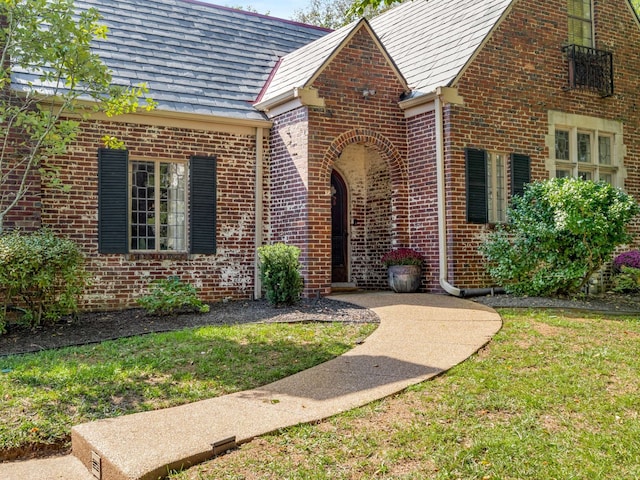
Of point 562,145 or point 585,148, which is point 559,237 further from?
point 585,148

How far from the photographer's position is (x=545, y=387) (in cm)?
497

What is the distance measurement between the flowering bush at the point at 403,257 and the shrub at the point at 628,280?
4229 mm

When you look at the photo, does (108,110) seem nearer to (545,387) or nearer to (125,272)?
(125,272)

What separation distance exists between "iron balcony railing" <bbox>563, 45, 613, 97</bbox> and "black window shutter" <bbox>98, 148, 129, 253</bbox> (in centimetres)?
918

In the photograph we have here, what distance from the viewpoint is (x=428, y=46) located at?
12.9 meters

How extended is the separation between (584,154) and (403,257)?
5.19 metres

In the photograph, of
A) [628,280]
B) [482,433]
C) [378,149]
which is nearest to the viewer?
[482,433]

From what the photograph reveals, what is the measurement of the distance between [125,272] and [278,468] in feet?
23.0

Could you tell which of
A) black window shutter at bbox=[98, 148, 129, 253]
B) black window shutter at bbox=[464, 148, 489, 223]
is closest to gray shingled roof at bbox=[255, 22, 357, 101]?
black window shutter at bbox=[98, 148, 129, 253]

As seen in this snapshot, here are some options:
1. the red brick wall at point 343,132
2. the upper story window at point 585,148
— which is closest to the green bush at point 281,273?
the red brick wall at point 343,132

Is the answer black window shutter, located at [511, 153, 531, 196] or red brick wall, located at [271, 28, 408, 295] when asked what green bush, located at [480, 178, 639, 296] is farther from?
red brick wall, located at [271, 28, 408, 295]

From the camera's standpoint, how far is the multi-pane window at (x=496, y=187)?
1156 centimetres

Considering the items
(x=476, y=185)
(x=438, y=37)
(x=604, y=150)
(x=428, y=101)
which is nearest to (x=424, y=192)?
(x=476, y=185)

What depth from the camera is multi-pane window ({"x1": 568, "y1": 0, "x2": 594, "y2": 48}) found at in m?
12.9
